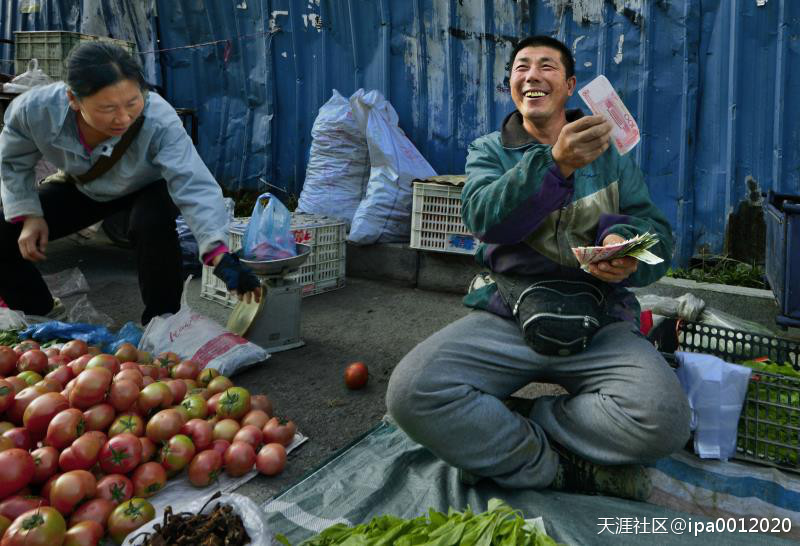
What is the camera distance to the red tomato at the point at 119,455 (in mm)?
2086

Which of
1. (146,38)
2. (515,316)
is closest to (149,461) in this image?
(515,316)

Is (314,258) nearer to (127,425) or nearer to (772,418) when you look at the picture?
(127,425)

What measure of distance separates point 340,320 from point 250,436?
1911 mm

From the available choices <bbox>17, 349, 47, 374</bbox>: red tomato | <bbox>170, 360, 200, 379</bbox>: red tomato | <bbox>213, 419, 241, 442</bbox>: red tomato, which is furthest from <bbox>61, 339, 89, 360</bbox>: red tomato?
<bbox>213, 419, 241, 442</bbox>: red tomato

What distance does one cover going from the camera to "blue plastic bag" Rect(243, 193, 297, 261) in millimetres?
A: 3600

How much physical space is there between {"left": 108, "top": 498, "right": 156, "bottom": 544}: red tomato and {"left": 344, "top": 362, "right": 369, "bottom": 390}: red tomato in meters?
1.31

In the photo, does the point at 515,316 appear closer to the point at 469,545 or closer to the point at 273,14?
the point at 469,545

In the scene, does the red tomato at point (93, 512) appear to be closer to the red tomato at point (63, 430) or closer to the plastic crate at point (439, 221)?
the red tomato at point (63, 430)

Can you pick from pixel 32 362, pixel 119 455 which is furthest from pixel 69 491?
pixel 32 362

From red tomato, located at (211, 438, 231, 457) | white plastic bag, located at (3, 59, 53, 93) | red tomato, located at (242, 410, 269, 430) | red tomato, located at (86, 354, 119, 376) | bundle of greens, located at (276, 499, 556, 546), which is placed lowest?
red tomato, located at (211, 438, 231, 457)

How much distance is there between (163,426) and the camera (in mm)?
2268

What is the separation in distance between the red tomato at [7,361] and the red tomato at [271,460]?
45.7 inches

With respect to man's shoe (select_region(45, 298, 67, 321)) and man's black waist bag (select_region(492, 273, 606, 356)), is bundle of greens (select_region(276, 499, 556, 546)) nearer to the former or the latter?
man's black waist bag (select_region(492, 273, 606, 356))

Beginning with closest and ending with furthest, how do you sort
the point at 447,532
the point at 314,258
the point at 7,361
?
the point at 447,532, the point at 7,361, the point at 314,258
